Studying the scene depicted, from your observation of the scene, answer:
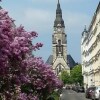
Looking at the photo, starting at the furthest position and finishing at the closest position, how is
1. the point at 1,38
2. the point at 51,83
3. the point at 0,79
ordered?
the point at 51,83 < the point at 0,79 < the point at 1,38

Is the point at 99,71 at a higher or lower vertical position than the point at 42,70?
higher

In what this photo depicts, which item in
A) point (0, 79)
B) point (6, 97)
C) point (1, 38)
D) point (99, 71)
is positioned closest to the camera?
point (1, 38)

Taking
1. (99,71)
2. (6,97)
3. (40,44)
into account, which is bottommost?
(6,97)

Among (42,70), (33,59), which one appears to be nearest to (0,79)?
(33,59)

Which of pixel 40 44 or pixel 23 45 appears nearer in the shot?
pixel 23 45

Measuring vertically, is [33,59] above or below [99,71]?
below

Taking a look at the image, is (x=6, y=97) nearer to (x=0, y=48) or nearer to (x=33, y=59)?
(x=0, y=48)

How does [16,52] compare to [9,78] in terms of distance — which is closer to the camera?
[16,52]

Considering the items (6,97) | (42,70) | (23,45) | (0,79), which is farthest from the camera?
(42,70)

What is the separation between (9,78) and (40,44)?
2.14m

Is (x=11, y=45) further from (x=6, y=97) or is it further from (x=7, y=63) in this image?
(x=6, y=97)

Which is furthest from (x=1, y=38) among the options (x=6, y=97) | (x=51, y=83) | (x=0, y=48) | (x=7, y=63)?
(x=51, y=83)

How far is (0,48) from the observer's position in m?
14.8

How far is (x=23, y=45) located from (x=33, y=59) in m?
13.9
